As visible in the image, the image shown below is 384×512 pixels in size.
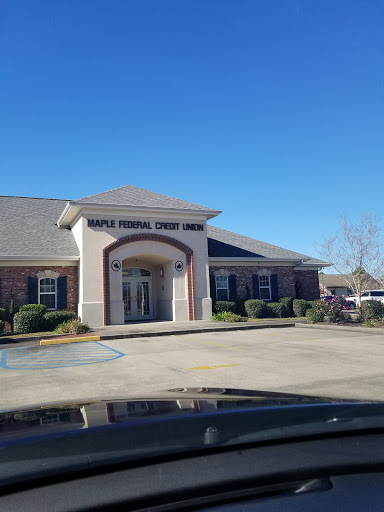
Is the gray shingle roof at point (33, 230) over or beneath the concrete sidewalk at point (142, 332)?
over

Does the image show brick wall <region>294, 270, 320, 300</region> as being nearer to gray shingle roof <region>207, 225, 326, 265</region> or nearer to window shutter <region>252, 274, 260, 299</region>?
gray shingle roof <region>207, 225, 326, 265</region>

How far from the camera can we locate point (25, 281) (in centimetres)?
2061

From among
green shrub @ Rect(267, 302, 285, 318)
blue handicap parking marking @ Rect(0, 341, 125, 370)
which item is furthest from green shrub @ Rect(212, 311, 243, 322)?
blue handicap parking marking @ Rect(0, 341, 125, 370)

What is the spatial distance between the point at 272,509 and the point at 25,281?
69.5 feet

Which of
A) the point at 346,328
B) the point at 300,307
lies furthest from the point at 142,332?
the point at 300,307

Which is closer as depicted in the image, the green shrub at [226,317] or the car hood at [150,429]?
the car hood at [150,429]

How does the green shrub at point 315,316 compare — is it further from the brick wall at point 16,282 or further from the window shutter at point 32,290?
the window shutter at point 32,290

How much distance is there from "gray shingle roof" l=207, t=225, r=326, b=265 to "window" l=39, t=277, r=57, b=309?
30.6 ft

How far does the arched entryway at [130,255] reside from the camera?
21.1 m

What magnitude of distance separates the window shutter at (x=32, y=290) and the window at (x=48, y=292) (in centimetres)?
43

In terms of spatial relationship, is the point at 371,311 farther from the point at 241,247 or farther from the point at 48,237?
the point at 48,237

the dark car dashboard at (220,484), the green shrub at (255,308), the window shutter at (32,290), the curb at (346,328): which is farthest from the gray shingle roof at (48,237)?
the dark car dashboard at (220,484)

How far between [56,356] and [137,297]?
12.9 meters

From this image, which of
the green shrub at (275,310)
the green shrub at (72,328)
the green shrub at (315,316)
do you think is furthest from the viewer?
the green shrub at (275,310)
